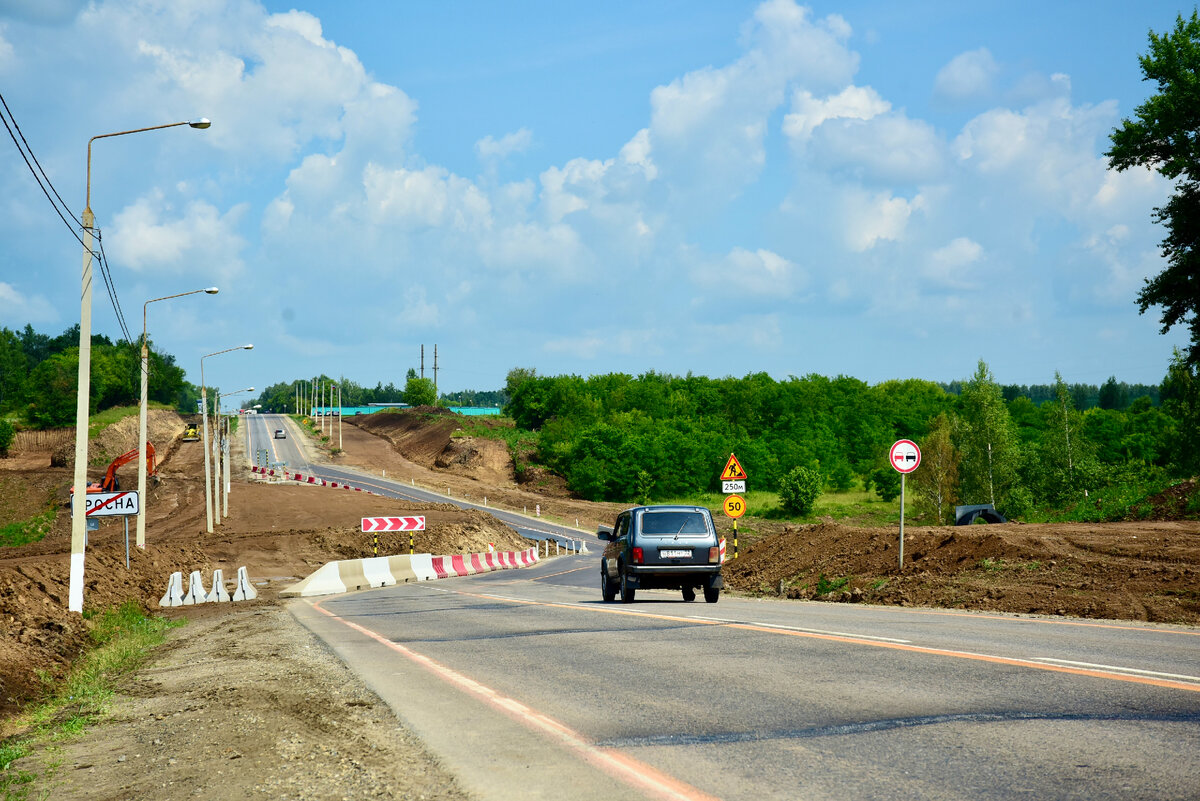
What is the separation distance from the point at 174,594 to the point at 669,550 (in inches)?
586

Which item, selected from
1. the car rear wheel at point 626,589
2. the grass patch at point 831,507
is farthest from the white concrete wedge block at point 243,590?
the grass patch at point 831,507

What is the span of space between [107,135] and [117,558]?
604 inches

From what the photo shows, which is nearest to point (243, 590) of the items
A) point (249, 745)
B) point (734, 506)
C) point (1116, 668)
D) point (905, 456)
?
point (734, 506)

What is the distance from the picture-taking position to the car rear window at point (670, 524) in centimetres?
1975

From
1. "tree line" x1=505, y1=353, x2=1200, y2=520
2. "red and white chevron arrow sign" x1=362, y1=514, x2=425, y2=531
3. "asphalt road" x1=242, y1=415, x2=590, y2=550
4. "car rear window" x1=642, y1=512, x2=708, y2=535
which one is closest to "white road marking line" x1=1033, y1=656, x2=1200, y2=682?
"car rear window" x1=642, y1=512, x2=708, y2=535

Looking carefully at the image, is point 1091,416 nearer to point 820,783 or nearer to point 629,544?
point 629,544

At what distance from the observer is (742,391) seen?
157125mm

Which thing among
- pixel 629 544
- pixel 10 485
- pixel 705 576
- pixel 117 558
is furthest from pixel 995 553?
pixel 10 485

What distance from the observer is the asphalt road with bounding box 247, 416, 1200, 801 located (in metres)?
5.61

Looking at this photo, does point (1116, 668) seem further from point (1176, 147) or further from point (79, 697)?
point (1176, 147)

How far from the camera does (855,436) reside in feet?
474

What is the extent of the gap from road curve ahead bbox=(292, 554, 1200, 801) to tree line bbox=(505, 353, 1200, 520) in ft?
94.7

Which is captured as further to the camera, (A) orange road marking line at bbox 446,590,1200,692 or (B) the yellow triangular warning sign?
(B) the yellow triangular warning sign

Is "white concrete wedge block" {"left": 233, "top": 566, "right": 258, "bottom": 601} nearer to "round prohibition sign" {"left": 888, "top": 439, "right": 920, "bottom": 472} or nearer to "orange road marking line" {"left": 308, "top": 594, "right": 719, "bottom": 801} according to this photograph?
"round prohibition sign" {"left": 888, "top": 439, "right": 920, "bottom": 472}
